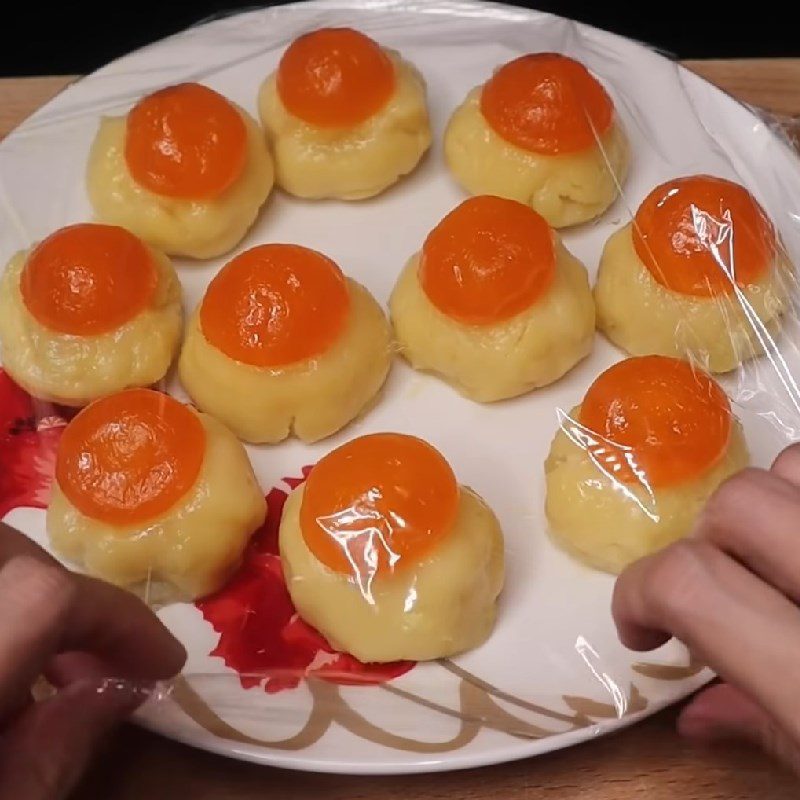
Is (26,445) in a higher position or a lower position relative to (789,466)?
lower

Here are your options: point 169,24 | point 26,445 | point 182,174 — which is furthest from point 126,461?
point 169,24

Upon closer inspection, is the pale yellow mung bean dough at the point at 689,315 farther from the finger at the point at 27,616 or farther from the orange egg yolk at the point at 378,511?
the finger at the point at 27,616

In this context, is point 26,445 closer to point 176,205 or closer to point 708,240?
point 176,205

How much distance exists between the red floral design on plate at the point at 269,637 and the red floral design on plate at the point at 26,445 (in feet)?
0.74

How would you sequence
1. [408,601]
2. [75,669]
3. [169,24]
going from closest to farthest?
[75,669] → [408,601] → [169,24]

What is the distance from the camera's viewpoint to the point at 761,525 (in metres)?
0.68

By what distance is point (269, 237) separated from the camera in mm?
1332

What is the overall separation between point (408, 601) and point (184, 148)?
615mm

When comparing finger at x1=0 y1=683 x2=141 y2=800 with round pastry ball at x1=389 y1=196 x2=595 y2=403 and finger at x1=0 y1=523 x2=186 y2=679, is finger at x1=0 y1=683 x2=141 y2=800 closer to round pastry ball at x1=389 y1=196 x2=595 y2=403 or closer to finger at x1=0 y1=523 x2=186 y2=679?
finger at x1=0 y1=523 x2=186 y2=679

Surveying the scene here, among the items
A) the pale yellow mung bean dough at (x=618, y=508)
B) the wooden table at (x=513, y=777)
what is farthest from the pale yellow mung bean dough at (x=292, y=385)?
the wooden table at (x=513, y=777)

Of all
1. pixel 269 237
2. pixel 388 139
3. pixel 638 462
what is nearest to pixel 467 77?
pixel 388 139

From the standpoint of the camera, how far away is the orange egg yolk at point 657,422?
3.33 ft

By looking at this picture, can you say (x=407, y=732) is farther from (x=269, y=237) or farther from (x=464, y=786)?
(x=269, y=237)

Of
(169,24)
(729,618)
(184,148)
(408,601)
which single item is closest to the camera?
(729,618)
